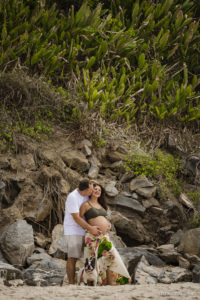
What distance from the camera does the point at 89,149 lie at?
787 centimetres

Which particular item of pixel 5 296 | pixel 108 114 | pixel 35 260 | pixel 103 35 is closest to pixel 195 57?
pixel 103 35

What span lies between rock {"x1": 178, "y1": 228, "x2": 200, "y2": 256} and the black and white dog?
8.53 ft

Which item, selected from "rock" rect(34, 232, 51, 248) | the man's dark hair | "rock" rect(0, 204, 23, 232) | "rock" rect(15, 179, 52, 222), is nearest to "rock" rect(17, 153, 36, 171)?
"rock" rect(15, 179, 52, 222)

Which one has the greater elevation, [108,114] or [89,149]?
[108,114]

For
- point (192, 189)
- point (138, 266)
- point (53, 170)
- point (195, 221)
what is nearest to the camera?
point (138, 266)

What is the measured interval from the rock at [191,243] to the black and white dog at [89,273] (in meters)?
2.60

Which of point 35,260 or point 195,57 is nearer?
point 35,260

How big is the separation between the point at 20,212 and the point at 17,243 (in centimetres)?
85

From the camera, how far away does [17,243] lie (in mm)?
5812

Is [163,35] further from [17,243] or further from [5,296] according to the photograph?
[5,296]

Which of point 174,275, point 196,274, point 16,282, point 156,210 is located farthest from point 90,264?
point 156,210

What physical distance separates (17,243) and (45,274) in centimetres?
107

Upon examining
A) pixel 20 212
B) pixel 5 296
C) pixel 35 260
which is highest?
pixel 5 296

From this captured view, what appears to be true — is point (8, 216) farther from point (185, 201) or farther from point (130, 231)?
point (185, 201)
